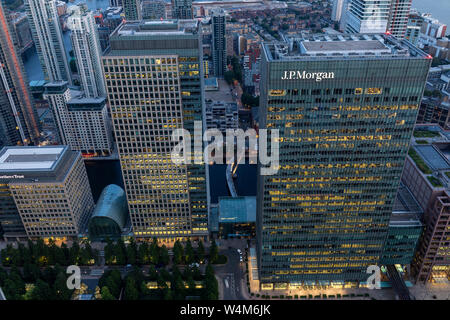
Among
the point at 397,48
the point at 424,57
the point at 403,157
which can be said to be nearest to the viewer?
the point at 424,57

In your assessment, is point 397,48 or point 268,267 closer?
point 397,48

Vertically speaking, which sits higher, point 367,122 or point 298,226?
point 367,122

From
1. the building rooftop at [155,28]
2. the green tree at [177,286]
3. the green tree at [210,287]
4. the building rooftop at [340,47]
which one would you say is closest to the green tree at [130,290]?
the green tree at [177,286]

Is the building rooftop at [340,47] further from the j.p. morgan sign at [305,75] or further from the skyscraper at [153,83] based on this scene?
the skyscraper at [153,83]

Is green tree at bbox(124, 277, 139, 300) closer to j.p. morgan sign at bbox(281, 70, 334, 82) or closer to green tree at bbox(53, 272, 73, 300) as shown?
green tree at bbox(53, 272, 73, 300)

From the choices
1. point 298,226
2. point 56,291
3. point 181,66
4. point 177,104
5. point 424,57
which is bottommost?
point 56,291

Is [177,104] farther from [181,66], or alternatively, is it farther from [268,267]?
[268,267]

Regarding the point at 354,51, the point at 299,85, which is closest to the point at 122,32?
the point at 299,85
